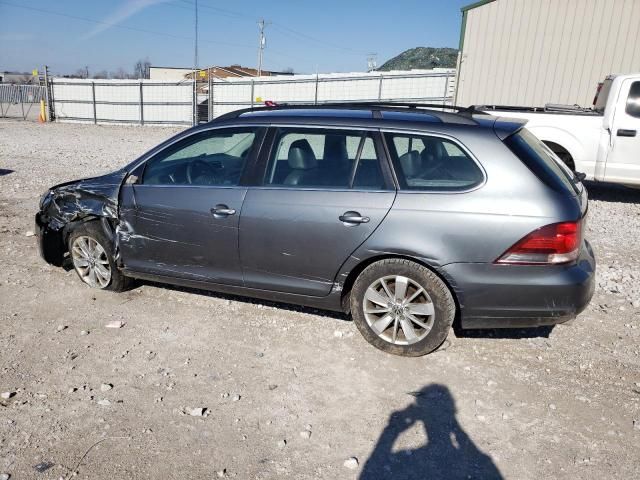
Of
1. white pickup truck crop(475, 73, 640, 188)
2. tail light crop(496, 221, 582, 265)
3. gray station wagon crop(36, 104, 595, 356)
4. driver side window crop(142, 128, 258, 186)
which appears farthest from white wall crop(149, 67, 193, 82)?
tail light crop(496, 221, 582, 265)

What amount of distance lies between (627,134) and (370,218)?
21.2ft

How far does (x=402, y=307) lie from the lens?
11.3 feet

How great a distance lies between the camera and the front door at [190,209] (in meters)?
3.81

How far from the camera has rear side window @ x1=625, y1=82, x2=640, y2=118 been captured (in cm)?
781

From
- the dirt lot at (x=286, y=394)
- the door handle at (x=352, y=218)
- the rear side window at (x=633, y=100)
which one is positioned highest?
the rear side window at (x=633, y=100)

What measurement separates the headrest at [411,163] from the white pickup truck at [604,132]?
4967 millimetres

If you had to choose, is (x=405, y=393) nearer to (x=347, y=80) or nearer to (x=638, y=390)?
(x=638, y=390)

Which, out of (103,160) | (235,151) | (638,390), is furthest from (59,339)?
(103,160)

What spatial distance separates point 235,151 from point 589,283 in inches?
108

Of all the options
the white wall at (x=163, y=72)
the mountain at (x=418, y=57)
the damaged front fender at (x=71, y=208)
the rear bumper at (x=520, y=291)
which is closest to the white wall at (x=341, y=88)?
the damaged front fender at (x=71, y=208)

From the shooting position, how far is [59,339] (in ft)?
12.3

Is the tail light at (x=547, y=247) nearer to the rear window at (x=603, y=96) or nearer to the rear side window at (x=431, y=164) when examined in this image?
the rear side window at (x=431, y=164)

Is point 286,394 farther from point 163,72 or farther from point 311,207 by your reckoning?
point 163,72

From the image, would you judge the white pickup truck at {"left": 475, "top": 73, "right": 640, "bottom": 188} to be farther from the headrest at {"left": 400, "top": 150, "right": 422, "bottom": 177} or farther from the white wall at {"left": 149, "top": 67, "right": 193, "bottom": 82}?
the white wall at {"left": 149, "top": 67, "right": 193, "bottom": 82}
